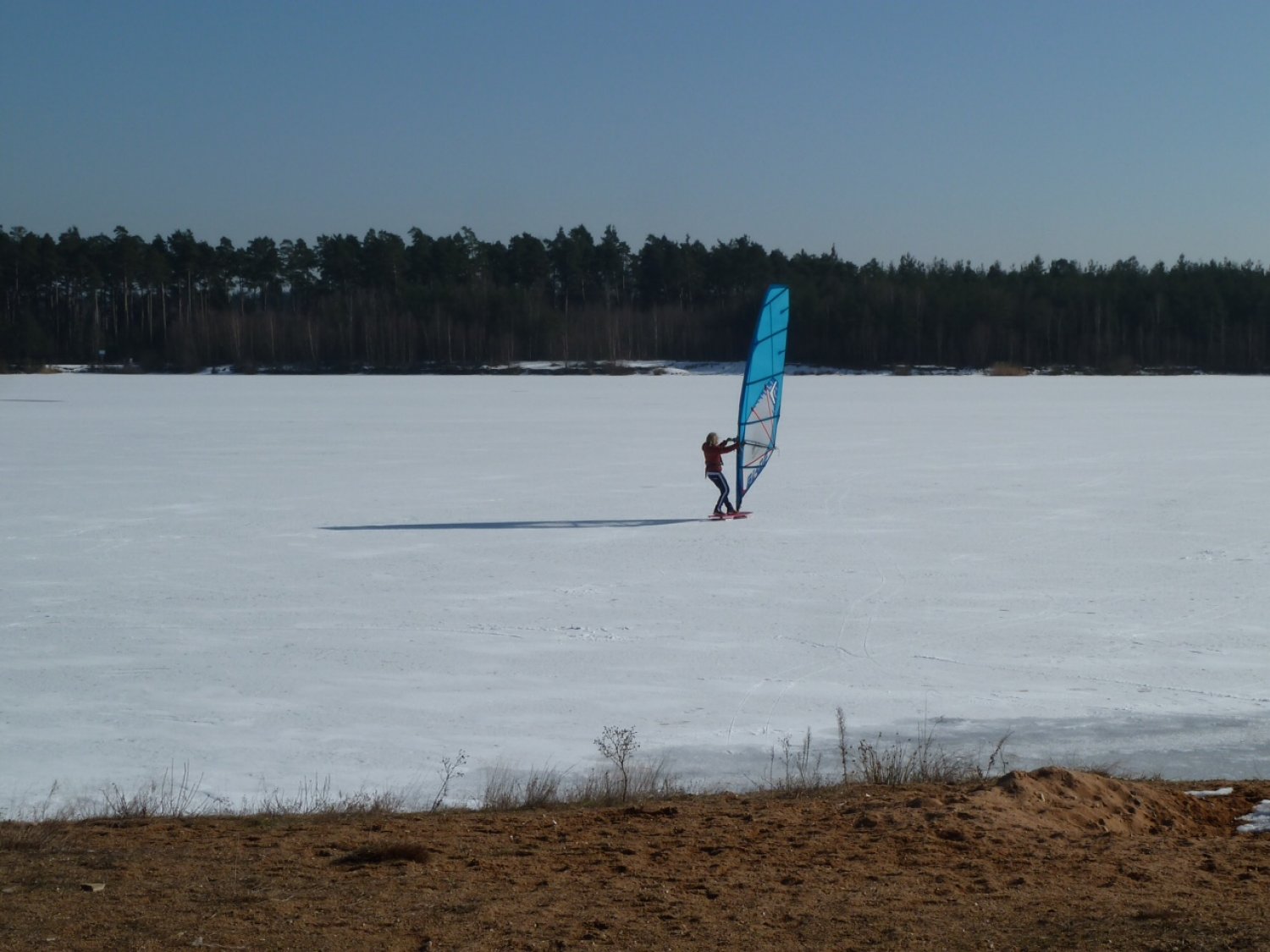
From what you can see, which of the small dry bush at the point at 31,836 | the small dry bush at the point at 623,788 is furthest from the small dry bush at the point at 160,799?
the small dry bush at the point at 623,788

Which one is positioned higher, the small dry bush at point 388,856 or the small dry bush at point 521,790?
the small dry bush at point 388,856

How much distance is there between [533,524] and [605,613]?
13.3ft

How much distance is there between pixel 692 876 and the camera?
13.3 ft

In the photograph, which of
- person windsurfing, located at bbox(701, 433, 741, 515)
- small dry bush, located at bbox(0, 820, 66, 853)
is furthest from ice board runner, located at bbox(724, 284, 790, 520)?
small dry bush, located at bbox(0, 820, 66, 853)

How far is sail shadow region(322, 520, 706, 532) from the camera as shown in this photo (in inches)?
498

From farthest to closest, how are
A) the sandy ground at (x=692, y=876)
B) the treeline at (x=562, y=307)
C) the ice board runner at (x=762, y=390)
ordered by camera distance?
the treeline at (x=562, y=307) < the ice board runner at (x=762, y=390) < the sandy ground at (x=692, y=876)

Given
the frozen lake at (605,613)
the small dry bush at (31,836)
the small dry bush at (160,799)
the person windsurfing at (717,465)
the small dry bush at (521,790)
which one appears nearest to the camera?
the small dry bush at (31,836)

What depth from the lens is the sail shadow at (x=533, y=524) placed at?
41.5ft

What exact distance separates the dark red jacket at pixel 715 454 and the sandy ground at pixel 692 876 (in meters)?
8.07

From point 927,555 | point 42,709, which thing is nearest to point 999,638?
point 927,555

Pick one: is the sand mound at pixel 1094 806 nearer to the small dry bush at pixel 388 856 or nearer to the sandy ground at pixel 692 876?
the sandy ground at pixel 692 876

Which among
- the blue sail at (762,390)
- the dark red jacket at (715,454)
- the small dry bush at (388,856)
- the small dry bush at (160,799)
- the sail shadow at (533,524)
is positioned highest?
the blue sail at (762,390)

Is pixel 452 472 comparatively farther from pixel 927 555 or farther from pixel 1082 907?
pixel 1082 907

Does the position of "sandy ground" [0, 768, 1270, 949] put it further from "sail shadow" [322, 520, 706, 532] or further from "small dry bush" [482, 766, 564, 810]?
"sail shadow" [322, 520, 706, 532]
